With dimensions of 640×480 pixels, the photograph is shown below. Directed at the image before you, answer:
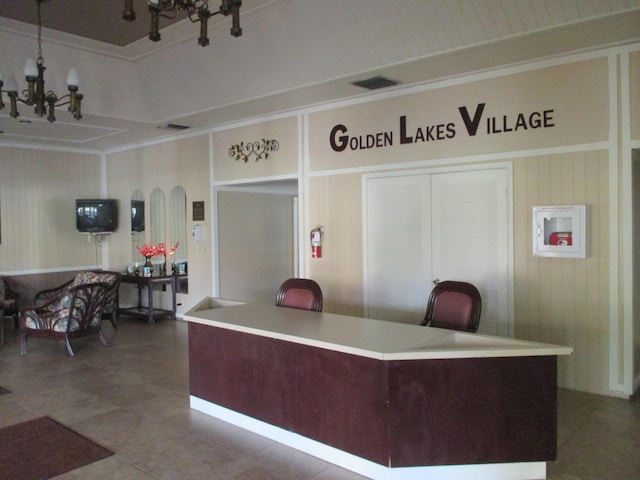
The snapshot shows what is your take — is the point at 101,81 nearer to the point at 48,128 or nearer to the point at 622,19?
the point at 48,128

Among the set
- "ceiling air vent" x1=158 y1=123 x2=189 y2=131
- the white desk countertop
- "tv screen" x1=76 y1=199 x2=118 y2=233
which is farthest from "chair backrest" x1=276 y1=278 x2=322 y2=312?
"tv screen" x1=76 y1=199 x2=118 y2=233

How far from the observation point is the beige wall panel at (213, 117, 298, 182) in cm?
664

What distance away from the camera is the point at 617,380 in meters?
4.36

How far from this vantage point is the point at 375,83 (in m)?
5.34

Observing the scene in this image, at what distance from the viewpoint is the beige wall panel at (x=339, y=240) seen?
5988 millimetres

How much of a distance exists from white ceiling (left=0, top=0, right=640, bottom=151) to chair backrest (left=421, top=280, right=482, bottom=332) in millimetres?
2018

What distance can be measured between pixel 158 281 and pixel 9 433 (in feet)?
14.2

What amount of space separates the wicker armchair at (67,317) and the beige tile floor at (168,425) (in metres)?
0.30

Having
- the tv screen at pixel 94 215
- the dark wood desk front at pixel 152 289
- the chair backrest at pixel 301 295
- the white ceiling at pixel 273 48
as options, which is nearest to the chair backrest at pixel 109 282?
the dark wood desk front at pixel 152 289

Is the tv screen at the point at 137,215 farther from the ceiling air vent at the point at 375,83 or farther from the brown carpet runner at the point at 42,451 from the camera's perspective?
the brown carpet runner at the point at 42,451

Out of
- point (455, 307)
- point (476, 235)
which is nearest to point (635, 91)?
point (476, 235)

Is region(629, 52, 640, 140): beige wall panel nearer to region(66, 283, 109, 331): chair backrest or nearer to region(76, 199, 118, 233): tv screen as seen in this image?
region(66, 283, 109, 331): chair backrest

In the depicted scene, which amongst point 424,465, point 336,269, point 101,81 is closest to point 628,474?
point 424,465

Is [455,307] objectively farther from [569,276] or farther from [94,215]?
[94,215]
